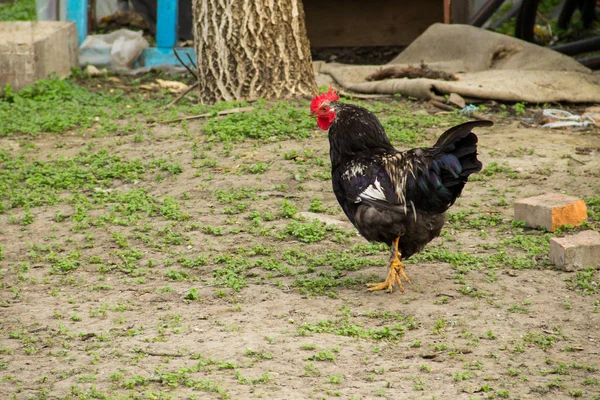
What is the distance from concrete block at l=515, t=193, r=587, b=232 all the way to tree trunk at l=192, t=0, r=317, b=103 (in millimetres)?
3431

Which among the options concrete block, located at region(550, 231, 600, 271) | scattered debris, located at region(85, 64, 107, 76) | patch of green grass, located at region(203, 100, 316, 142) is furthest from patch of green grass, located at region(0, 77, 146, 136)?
concrete block, located at region(550, 231, 600, 271)

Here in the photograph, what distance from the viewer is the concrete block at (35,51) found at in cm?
952

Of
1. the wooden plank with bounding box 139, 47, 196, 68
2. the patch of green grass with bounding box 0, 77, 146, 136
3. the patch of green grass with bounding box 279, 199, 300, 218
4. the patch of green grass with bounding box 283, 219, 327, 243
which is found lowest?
the patch of green grass with bounding box 283, 219, 327, 243

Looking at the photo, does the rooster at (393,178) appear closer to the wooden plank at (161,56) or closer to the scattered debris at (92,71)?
the scattered debris at (92,71)

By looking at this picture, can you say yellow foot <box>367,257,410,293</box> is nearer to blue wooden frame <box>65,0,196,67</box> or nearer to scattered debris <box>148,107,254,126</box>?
scattered debris <box>148,107,254,126</box>

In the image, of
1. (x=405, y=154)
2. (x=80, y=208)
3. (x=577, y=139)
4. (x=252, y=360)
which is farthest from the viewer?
(x=577, y=139)

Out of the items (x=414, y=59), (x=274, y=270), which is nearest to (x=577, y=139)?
(x=414, y=59)

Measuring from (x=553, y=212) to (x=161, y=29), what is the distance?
24.1 feet

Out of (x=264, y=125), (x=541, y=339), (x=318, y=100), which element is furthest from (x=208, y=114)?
(x=541, y=339)

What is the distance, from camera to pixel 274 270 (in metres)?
5.05

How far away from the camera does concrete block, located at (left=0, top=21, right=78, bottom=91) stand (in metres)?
9.52

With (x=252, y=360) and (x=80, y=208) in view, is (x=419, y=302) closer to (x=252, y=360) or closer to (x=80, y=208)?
(x=252, y=360)

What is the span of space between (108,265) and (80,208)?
1.10 meters

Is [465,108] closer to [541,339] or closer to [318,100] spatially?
[318,100]
